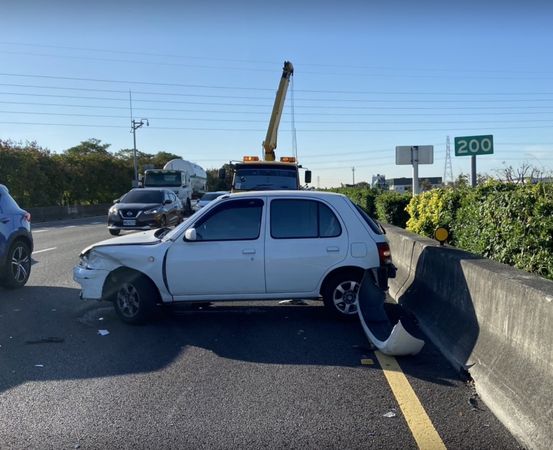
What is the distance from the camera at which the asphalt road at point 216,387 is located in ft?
12.7

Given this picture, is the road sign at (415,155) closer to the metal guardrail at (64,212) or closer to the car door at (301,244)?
the car door at (301,244)

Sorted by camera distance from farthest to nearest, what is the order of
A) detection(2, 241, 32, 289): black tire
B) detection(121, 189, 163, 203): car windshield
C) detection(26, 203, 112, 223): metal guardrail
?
detection(26, 203, 112, 223): metal guardrail < detection(121, 189, 163, 203): car windshield < detection(2, 241, 32, 289): black tire

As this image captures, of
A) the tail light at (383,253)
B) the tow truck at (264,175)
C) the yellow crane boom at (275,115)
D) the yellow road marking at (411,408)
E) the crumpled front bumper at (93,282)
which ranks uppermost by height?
the yellow crane boom at (275,115)

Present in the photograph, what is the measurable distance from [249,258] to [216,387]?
2272 mm

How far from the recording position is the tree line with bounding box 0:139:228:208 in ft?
113

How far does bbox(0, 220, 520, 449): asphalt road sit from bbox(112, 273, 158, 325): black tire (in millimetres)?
169

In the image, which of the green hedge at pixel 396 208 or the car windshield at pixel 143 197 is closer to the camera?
the green hedge at pixel 396 208

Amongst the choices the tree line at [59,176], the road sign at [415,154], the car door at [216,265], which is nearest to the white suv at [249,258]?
the car door at [216,265]

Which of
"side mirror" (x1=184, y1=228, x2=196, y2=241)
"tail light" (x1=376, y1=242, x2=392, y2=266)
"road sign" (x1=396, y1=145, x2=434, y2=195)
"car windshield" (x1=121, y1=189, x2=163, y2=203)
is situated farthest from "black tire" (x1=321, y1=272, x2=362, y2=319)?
"car windshield" (x1=121, y1=189, x2=163, y2=203)

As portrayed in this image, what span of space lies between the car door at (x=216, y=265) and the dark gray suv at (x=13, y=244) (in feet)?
14.3

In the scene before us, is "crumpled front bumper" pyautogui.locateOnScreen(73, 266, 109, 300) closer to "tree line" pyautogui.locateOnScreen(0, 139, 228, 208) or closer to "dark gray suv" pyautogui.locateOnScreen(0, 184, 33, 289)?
"dark gray suv" pyautogui.locateOnScreen(0, 184, 33, 289)

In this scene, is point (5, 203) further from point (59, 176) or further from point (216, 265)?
point (59, 176)

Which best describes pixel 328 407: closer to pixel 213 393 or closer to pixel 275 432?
pixel 275 432

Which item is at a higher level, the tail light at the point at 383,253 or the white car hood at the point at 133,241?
the white car hood at the point at 133,241
